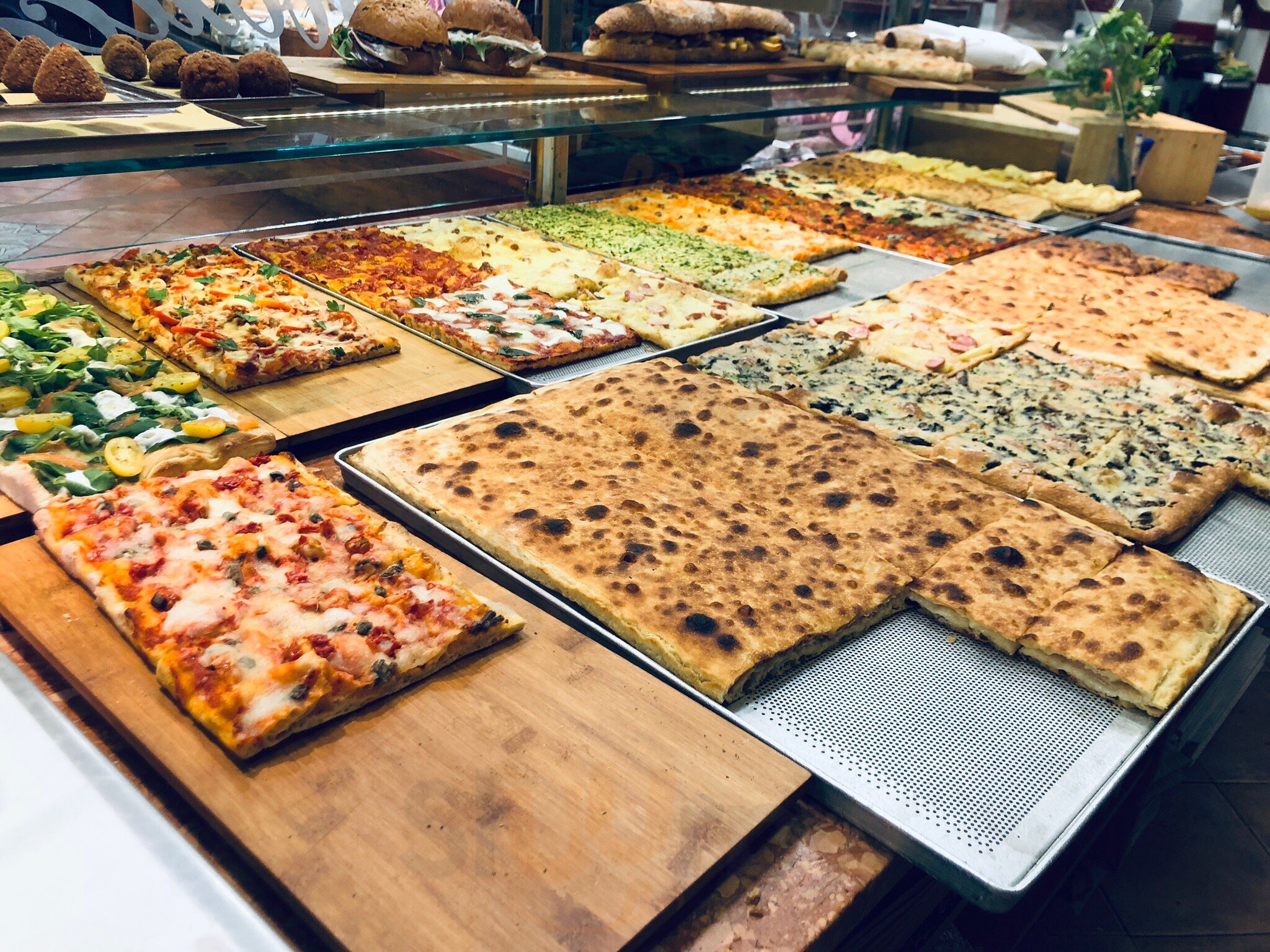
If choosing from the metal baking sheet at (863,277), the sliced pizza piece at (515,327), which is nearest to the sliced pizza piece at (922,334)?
the metal baking sheet at (863,277)

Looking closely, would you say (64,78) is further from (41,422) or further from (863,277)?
(863,277)

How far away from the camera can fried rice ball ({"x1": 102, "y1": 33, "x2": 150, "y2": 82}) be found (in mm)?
3084

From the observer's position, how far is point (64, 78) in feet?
8.59

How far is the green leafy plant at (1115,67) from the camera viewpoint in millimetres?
6832

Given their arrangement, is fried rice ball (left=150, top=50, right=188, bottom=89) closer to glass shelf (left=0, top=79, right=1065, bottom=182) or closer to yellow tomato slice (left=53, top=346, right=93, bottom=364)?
glass shelf (left=0, top=79, right=1065, bottom=182)

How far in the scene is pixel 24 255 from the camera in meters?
3.87

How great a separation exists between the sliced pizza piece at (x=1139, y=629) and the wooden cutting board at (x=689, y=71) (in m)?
3.01

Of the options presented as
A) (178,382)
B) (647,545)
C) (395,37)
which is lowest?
(647,545)

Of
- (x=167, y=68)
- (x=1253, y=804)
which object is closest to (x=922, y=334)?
(x=1253, y=804)

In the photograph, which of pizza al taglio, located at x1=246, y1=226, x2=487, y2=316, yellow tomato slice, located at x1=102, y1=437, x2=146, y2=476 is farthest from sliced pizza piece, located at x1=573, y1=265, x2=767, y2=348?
yellow tomato slice, located at x1=102, y1=437, x2=146, y2=476

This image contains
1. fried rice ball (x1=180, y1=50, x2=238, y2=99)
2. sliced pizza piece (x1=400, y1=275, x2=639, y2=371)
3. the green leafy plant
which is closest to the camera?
fried rice ball (x1=180, y1=50, x2=238, y2=99)

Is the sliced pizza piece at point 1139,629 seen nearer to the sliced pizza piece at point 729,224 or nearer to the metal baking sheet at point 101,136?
the metal baking sheet at point 101,136

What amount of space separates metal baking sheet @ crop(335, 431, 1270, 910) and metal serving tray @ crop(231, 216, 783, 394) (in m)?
1.00

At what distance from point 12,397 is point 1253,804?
4.82m
